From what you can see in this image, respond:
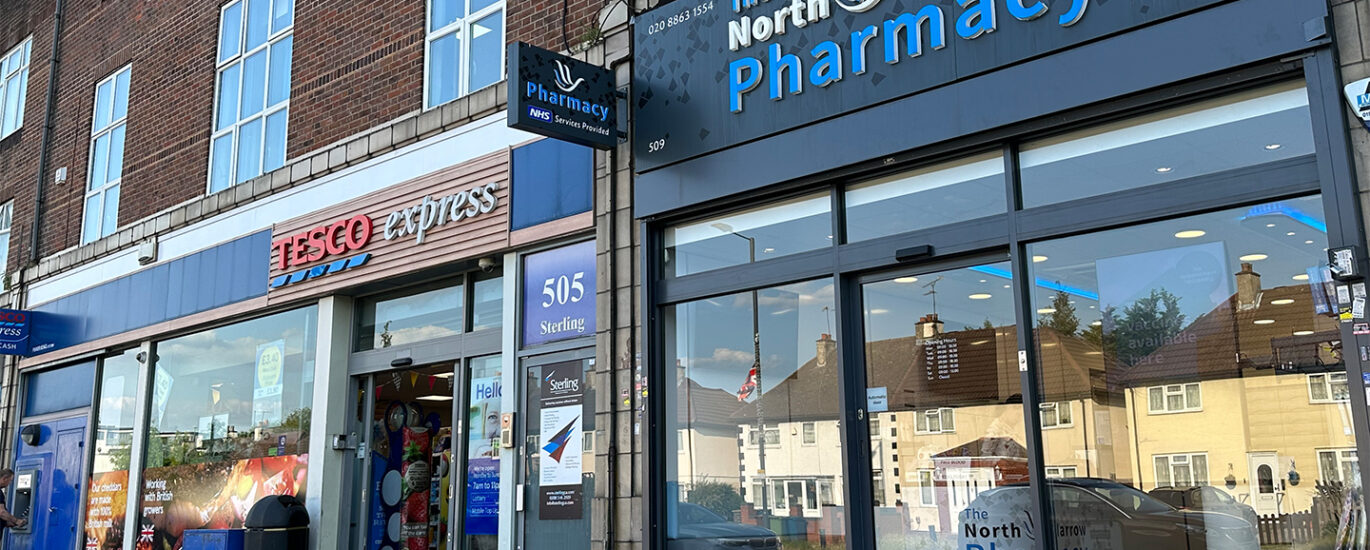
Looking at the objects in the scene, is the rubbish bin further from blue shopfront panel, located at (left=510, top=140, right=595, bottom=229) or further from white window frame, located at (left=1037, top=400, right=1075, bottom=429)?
white window frame, located at (left=1037, top=400, right=1075, bottom=429)

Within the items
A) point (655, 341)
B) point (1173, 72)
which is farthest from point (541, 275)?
point (1173, 72)

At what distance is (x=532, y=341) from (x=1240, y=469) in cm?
558

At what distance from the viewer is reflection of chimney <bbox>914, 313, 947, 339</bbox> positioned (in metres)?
7.14

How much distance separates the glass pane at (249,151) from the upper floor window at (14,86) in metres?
Result: 7.23

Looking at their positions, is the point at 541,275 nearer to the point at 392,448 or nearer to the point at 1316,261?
the point at 392,448

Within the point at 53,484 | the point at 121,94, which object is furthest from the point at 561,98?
the point at 53,484

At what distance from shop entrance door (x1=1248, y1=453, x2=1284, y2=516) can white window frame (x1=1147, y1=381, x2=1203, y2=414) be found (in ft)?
1.23

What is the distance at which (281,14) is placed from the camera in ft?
42.4

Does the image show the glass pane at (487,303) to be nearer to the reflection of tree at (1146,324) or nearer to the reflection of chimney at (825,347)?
the reflection of chimney at (825,347)

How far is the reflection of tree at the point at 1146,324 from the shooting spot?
6.18 metres

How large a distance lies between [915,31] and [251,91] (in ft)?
28.7

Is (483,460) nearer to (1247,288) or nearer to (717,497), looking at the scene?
(717,497)

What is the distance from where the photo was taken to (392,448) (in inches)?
451

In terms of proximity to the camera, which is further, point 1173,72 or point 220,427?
point 220,427
